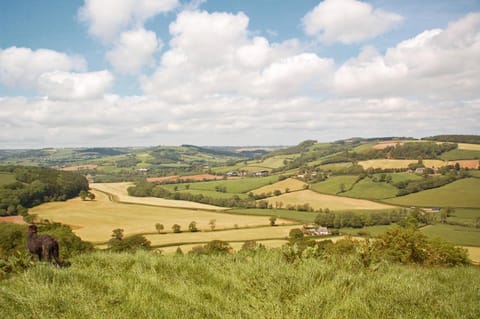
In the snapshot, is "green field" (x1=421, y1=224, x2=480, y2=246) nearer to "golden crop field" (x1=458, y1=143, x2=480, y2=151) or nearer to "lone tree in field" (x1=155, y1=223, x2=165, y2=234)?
"lone tree in field" (x1=155, y1=223, x2=165, y2=234)

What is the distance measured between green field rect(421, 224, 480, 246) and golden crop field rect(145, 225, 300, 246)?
92.9 feet

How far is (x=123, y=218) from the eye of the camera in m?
76.4

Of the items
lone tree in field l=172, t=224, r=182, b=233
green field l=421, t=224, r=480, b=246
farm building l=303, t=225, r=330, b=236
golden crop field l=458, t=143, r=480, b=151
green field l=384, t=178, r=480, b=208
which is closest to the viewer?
green field l=421, t=224, r=480, b=246

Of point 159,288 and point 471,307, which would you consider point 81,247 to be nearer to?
point 159,288

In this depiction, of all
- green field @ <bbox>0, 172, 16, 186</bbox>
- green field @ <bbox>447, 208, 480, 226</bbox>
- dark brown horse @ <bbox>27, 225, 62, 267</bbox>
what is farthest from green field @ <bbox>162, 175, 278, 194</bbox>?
dark brown horse @ <bbox>27, 225, 62, 267</bbox>

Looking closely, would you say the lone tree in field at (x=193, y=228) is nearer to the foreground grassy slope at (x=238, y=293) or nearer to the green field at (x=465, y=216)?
the green field at (x=465, y=216)

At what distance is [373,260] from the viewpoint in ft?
25.7

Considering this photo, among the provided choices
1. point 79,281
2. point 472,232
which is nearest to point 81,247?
point 79,281

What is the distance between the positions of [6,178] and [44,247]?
129823 mm

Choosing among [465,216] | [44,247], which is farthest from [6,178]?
[465,216]

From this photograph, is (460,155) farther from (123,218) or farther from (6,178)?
(6,178)

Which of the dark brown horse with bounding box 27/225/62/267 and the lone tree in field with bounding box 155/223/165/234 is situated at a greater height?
the dark brown horse with bounding box 27/225/62/267

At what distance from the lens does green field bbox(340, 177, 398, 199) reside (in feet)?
325

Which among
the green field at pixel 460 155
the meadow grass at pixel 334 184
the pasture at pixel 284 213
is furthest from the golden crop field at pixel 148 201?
the green field at pixel 460 155
